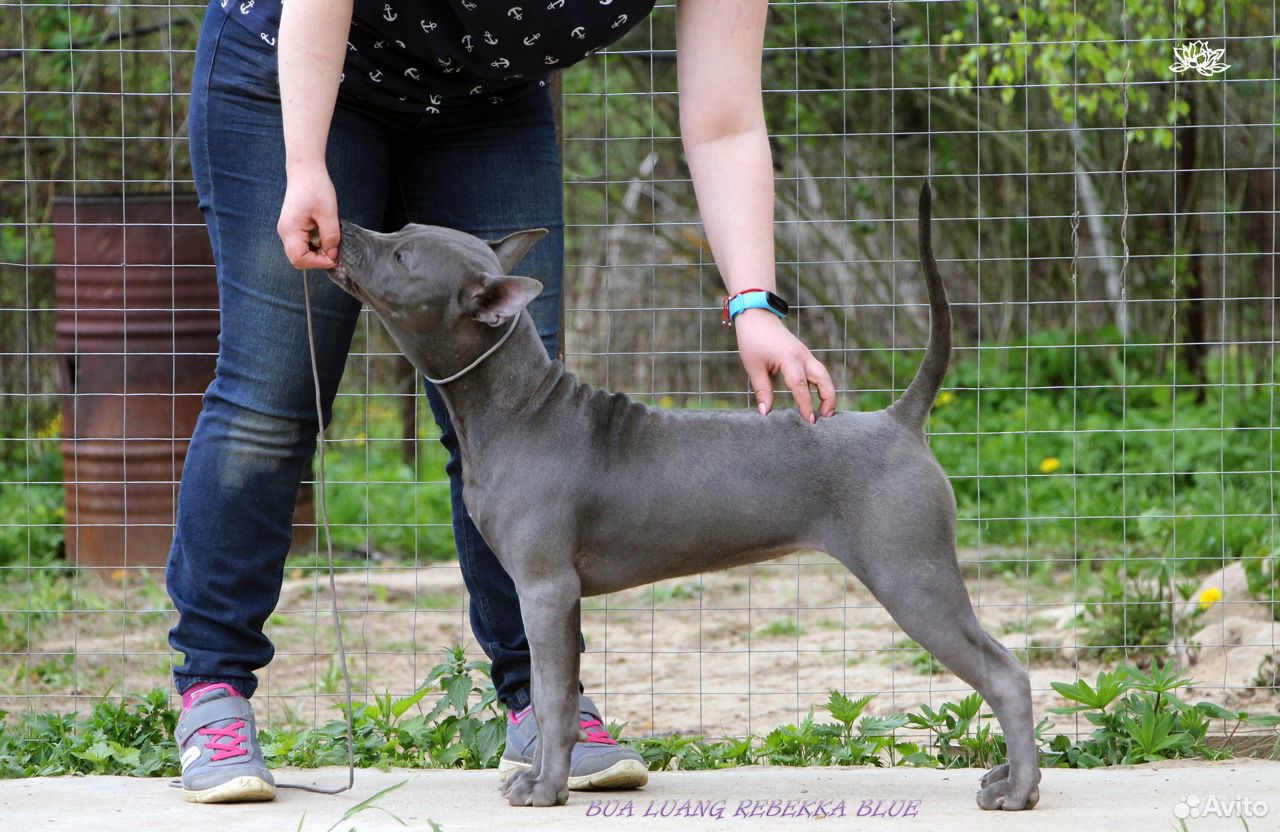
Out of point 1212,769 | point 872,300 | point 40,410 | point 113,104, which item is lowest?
point 1212,769

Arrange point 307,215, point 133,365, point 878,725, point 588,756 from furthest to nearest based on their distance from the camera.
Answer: point 133,365 → point 878,725 → point 588,756 → point 307,215

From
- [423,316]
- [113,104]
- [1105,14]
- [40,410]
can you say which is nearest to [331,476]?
[40,410]

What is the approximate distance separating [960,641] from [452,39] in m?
1.52

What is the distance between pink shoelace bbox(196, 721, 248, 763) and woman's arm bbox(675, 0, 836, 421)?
1.30 meters

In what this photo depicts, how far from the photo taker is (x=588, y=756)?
303cm

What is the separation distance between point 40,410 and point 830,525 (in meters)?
5.61

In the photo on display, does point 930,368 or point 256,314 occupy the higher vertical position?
point 256,314

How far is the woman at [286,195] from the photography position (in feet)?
9.09

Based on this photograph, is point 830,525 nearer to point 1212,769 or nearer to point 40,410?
point 1212,769

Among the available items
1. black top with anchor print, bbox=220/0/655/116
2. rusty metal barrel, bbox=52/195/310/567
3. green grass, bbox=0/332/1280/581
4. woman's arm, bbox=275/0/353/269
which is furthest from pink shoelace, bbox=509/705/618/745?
rusty metal barrel, bbox=52/195/310/567

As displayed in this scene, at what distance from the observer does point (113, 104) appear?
6.89 metres

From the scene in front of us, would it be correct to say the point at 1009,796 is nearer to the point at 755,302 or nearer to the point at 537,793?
the point at 537,793

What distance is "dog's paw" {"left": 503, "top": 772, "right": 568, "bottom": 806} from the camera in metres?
2.84

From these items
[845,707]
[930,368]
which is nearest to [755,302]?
[930,368]
